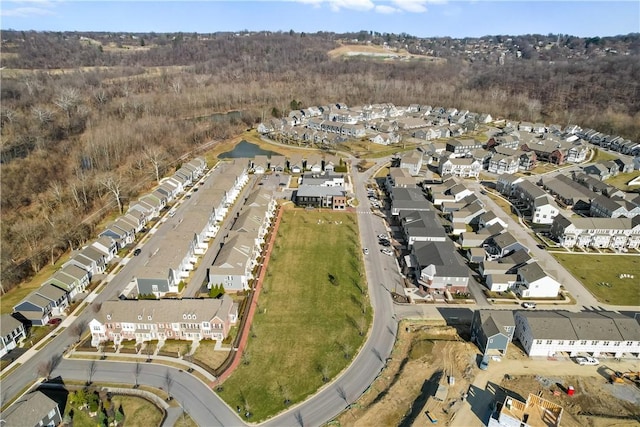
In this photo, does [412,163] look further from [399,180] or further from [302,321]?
[302,321]

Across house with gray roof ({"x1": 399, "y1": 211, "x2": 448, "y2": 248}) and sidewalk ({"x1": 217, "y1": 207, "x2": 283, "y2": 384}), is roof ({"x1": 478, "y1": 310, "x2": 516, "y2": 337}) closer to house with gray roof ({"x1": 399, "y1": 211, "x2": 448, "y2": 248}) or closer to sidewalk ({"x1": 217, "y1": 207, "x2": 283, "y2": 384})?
house with gray roof ({"x1": 399, "y1": 211, "x2": 448, "y2": 248})

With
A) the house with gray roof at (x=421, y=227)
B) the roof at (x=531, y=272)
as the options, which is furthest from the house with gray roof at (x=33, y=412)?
the roof at (x=531, y=272)

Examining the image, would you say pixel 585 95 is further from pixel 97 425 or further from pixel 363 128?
pixel 97 425

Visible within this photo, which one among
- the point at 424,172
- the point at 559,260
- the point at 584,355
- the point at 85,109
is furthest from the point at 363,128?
the point at 584,355

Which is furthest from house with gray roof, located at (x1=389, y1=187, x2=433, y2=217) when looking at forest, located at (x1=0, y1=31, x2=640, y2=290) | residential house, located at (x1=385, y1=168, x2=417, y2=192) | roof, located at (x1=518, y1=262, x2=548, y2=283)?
forest, located at (x1=0, y1=31, x2=640, y2=290)

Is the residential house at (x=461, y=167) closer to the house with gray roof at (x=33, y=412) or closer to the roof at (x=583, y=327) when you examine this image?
the roof at (x=583, y=327)
